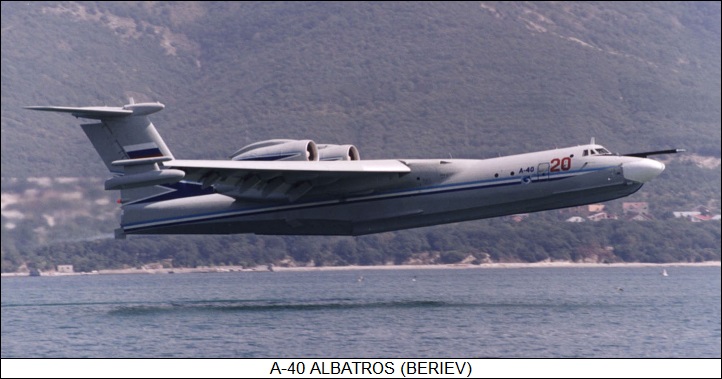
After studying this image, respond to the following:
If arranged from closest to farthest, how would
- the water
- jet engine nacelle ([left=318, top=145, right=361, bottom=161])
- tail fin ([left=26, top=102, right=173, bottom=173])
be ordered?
the water, jet engine nacelle ([left=318, top=145, right=361, bottom=161]), tail fin ([left=26, top=102, right=173, bottom=173])

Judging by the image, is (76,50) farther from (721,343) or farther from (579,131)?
(721,343)

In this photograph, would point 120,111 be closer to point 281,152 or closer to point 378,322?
point 281,152

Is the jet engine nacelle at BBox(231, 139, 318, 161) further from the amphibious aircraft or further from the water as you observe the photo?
the water

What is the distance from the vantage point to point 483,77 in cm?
9619

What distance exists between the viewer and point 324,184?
32.2 m

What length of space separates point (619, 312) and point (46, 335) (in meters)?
18.2

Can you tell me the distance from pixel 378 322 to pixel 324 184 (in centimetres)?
442

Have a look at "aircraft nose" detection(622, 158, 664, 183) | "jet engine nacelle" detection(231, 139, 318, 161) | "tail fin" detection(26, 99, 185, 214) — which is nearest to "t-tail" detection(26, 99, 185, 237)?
"tail fin" detection(26, 99, 185, 214)

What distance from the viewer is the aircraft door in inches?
1174

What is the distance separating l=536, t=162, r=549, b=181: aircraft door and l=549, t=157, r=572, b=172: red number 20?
0.15m

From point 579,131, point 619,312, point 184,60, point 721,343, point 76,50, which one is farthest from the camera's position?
point 184,60

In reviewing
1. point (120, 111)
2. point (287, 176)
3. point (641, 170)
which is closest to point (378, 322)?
point (287, 176)

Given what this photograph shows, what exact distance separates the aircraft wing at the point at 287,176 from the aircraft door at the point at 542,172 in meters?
3.68

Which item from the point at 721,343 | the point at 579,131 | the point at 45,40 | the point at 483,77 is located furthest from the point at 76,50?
the point at 721,343
